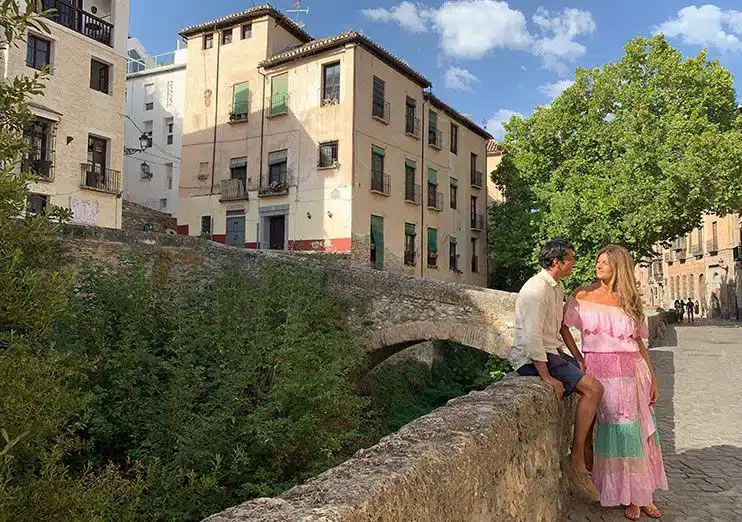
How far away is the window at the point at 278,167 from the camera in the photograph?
22.6 meters

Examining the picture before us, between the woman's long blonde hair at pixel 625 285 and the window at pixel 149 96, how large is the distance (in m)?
31.4

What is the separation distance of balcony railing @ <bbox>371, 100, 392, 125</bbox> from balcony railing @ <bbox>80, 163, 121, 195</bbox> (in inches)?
358

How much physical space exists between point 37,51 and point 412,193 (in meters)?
13.7

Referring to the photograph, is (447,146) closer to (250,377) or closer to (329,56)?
(329,56)

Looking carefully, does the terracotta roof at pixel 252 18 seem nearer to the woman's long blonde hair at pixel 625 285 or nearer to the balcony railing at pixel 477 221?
the balcony railing at pixel 477 221

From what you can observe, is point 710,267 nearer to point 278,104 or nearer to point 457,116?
point 457,116

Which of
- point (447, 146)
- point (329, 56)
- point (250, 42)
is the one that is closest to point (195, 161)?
point (250, 42)

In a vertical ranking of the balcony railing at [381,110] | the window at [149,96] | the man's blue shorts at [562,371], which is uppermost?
the window at [149,96]

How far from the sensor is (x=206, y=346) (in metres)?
10.4

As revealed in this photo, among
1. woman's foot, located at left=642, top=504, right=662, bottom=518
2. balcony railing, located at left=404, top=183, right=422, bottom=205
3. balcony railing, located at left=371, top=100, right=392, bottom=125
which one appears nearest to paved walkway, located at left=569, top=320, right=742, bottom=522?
A: woman's foot, located at left=642, top=504, right=662, bottom=518

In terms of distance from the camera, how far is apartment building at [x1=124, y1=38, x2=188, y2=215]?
30438 millimetres

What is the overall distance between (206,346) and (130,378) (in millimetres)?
1559

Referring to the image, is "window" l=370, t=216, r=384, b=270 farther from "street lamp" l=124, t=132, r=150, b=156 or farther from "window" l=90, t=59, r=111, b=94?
"window" l=90, t=59, r=111, b=94

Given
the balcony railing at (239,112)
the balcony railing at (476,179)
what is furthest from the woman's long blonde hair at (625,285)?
the balcony railing at (476,179)
